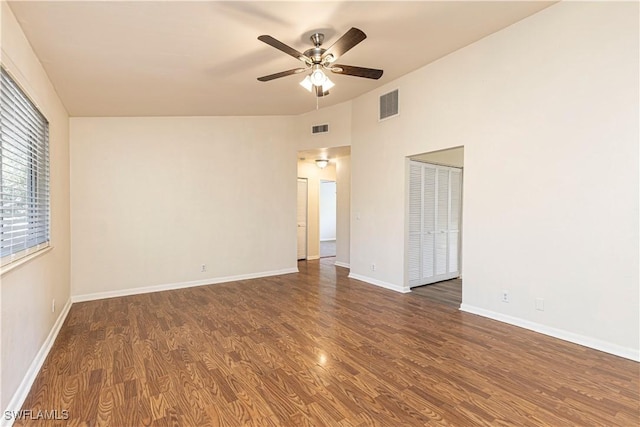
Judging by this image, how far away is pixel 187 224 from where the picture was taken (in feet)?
18.2

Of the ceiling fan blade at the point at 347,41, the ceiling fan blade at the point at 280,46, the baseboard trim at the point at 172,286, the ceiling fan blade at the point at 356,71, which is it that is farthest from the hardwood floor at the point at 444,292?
the ceiling fan blade at the point at 280,46

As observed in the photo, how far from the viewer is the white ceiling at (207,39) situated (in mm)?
2648

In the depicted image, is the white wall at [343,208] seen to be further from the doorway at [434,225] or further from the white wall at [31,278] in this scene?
the white wall at [31,278]

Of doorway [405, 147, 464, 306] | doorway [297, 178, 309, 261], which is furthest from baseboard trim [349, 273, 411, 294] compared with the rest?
doorway [297, 178, 309, 261]

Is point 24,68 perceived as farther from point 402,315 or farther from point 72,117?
point 402,315

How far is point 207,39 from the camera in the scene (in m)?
3.10

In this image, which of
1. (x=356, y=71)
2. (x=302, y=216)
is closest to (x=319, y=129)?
(x=302, y=216)

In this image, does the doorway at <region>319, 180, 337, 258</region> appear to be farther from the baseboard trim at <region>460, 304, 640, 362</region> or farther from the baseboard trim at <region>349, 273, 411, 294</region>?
the baseboard trim at <region>460, 304, 640, 362</region>

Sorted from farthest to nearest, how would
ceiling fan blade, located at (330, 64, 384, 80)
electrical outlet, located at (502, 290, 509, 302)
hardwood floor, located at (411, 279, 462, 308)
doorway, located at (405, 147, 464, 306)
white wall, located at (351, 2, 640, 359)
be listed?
1. doorway, located at (405, 147, 464, 306)
2. hardwood floor, located at (411, 279, 462, 308)
3. electrical outlet, located at (502, 290, 509, 302)
4. ceiling fan blade, located at (330, 64, 384, 80)
5. white wall, located at (351, 2, 640, 359)

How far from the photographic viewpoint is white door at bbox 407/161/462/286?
515cm

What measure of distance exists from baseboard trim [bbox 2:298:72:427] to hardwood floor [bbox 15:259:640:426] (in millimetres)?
52

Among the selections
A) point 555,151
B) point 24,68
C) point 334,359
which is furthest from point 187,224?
point 555,151

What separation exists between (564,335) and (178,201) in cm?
549

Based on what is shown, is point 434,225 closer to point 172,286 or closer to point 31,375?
point 172,286
